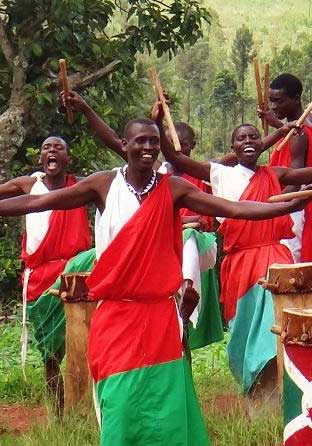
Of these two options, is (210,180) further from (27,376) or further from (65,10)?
(65,10)

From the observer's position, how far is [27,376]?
740 centimetres

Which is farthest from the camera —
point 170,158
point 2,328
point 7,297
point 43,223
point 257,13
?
→ point 257,13

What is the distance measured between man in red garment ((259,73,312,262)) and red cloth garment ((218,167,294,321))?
0.79 ft

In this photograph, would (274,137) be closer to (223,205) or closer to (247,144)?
(247,144)

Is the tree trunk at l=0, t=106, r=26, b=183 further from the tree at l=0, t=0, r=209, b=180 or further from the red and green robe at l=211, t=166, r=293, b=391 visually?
the red and green robe at l=211, t=166, r=293, b=391

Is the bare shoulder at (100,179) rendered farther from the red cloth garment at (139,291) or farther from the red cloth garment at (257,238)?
the red cloth garment at (257,238)

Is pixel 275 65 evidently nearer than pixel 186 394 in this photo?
No

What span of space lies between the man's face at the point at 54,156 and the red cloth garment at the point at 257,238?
1.31 meters

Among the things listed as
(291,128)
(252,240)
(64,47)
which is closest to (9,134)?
(64,47)

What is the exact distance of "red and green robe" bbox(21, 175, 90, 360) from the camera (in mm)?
6473

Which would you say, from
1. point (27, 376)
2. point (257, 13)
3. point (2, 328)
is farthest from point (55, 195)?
point (257, 13)

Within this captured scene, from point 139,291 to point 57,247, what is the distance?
2464 mm

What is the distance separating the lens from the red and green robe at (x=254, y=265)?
Answer: 5609 millimetres

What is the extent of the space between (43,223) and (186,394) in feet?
8.56
